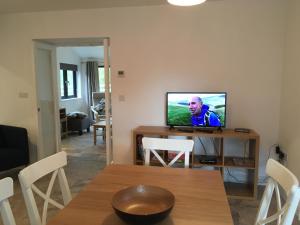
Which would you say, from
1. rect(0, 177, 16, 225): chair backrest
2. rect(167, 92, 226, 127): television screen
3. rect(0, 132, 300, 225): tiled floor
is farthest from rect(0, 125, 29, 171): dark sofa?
rect(0, 177, 16, 225): chair backrest

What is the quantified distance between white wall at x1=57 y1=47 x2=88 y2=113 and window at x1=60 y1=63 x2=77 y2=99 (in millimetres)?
142

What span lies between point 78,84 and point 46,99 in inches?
165

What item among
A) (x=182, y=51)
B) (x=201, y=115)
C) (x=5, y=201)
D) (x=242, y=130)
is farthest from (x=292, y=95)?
(x=5, y=201)

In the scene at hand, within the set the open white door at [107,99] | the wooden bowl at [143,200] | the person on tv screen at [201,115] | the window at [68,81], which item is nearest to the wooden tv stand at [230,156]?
the person on tv screen at [201,115]

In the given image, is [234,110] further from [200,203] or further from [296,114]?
[200,203]

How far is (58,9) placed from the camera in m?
3.81

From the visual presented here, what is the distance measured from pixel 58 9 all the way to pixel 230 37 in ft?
8.08

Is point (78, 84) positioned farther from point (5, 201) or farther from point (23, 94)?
Result: point (5, 201)

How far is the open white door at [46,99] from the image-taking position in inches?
167

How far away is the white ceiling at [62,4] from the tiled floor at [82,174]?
2.43 m

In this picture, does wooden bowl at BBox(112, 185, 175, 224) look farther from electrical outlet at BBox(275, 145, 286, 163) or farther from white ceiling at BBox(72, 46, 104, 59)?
white ceiling at BBox(72, 46, 104, 59)

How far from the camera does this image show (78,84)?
337 inches

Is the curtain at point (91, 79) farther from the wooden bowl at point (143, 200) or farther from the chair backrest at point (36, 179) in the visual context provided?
the wooden bowl at point (143, 200)

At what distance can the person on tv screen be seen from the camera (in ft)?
11.1
